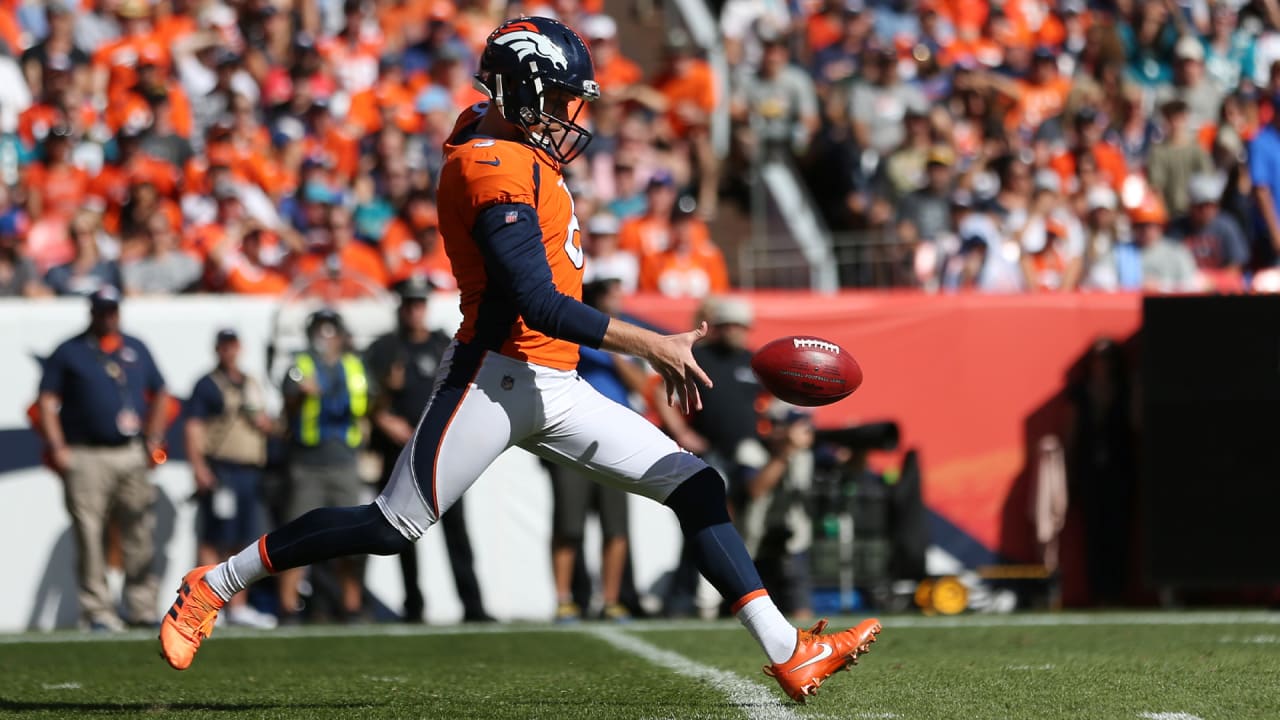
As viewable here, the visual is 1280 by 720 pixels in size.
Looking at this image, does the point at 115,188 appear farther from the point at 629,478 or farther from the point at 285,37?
the point at 629,478

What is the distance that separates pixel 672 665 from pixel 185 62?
834 cm

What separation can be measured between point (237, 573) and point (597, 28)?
31.8 ft

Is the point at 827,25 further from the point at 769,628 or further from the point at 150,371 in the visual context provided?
the point at 769,628

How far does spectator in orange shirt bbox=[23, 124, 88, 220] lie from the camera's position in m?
11.8

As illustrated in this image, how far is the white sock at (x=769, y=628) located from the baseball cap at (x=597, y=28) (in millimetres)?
9734

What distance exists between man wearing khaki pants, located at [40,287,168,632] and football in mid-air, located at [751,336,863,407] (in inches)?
212

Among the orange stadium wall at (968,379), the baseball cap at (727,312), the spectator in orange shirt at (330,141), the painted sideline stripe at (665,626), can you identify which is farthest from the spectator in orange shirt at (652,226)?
the painted sideline stripe at (665,626)

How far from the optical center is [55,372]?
31.9ft

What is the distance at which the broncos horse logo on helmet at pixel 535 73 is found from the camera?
207 inches

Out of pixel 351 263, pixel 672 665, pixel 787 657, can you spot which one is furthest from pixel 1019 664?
pixel 351 263

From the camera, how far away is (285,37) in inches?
554

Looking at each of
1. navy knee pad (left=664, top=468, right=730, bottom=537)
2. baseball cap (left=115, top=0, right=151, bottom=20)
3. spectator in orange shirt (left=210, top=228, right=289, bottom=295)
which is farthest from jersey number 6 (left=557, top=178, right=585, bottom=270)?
baseball cap (left=115, top=0, right=151, bottom=20)

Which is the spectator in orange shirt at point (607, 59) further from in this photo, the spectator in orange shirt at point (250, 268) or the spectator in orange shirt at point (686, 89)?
the spectator in orange shirt at point (250, 268)

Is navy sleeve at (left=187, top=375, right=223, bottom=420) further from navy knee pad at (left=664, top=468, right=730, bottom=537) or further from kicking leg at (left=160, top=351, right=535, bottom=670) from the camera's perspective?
navy knee pad at (left=664, top=468, right=730, bottom=537)
